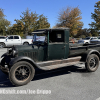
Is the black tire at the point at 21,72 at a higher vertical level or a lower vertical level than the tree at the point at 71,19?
lower

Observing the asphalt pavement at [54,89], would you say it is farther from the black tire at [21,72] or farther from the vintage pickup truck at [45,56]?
the vintage pickup truck at [45,56]

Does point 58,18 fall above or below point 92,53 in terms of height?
above

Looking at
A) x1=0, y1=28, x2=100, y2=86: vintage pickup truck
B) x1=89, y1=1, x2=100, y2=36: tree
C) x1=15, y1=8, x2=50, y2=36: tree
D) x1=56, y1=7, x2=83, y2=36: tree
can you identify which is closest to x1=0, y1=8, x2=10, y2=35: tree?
x1=15, y1=8, x2=50, y2=36: tree

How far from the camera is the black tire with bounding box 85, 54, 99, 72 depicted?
477cm

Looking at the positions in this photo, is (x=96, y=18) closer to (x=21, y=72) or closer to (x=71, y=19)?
(x=71, y=19)

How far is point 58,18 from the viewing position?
33.7m

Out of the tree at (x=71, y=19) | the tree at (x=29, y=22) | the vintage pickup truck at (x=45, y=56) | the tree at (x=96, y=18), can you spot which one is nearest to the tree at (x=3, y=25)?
the tree at (x=29, y=22)

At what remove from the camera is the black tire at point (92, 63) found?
15.6ft

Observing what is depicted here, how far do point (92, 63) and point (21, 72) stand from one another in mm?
3218

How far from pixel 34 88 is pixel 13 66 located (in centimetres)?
96

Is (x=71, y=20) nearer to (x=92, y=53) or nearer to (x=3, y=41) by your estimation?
(x=3, y=41)

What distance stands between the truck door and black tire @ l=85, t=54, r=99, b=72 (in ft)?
3.68

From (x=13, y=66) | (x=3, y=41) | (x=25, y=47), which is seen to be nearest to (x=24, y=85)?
(x=13, y=66)

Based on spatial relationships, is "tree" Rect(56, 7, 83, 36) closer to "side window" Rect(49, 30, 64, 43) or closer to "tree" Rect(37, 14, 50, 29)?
"tree" Rect(37, 14, 50, 29)
